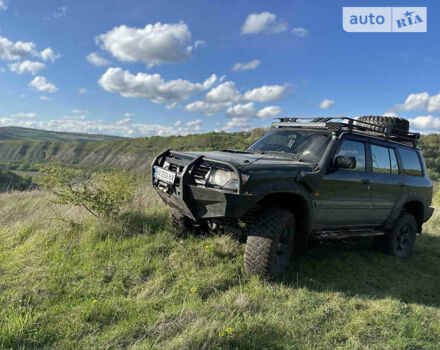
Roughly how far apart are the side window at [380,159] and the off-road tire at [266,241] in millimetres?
2048

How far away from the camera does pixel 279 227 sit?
11.9ft

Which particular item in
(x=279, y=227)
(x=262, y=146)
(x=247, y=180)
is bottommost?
(x=279, y=227)

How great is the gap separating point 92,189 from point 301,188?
11.6 ft

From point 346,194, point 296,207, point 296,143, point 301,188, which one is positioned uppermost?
point 296,143

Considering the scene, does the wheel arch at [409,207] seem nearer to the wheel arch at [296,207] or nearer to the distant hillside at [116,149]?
the wheel arch at [296,207]

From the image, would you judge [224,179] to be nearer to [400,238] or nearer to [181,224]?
[181,224]

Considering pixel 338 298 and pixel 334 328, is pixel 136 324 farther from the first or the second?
pixel 338 298

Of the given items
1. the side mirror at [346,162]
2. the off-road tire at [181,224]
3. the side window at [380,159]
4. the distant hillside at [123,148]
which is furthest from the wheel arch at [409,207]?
the distant hillside at [123,148]

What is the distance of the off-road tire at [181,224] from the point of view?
15.6 feet

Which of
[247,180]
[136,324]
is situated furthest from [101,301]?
[247,180]

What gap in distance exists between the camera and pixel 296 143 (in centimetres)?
469

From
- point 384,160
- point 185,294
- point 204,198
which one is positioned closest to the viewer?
point 185,294

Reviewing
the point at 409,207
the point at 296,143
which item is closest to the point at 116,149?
the point at 409,207

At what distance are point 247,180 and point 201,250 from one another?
151 centimetres
